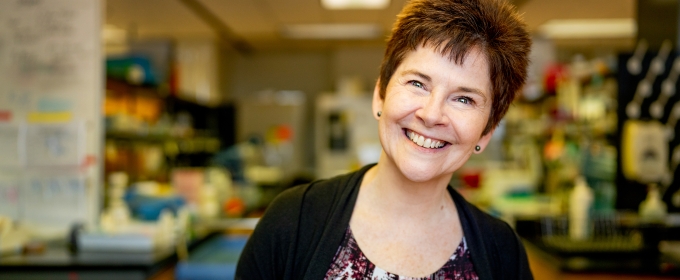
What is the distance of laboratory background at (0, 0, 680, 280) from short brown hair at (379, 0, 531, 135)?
24 cm

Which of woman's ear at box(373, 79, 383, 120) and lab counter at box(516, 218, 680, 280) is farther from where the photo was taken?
lab counter at box(516, 218, 680, 280)

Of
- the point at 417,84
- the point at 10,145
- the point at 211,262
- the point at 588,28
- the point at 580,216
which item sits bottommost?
the point at 211,262

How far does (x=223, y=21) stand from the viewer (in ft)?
26.1

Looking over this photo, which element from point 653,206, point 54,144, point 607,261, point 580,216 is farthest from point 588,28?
point 54,144

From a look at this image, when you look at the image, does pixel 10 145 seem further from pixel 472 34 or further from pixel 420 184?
pixel 472 34

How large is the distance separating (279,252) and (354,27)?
735 cm

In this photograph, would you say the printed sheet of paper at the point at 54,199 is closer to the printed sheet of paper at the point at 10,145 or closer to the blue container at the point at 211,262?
the printed sheet of paper at the point at 10,145

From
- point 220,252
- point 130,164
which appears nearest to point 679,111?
point 220,252

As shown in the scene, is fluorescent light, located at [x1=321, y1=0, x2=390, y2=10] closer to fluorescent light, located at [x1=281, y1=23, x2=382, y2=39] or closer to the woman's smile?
fluorescent light, located at [x1=281, y1=23, x2=382, y2=39]

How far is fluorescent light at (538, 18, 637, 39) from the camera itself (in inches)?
301

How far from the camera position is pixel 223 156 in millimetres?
7492

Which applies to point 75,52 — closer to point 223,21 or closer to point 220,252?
point 220,252

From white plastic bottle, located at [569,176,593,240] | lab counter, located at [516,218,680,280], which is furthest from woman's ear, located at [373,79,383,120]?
white plastic bottle, located at [569,176,593,240]

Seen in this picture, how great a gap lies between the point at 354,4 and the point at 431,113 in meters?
5.86
